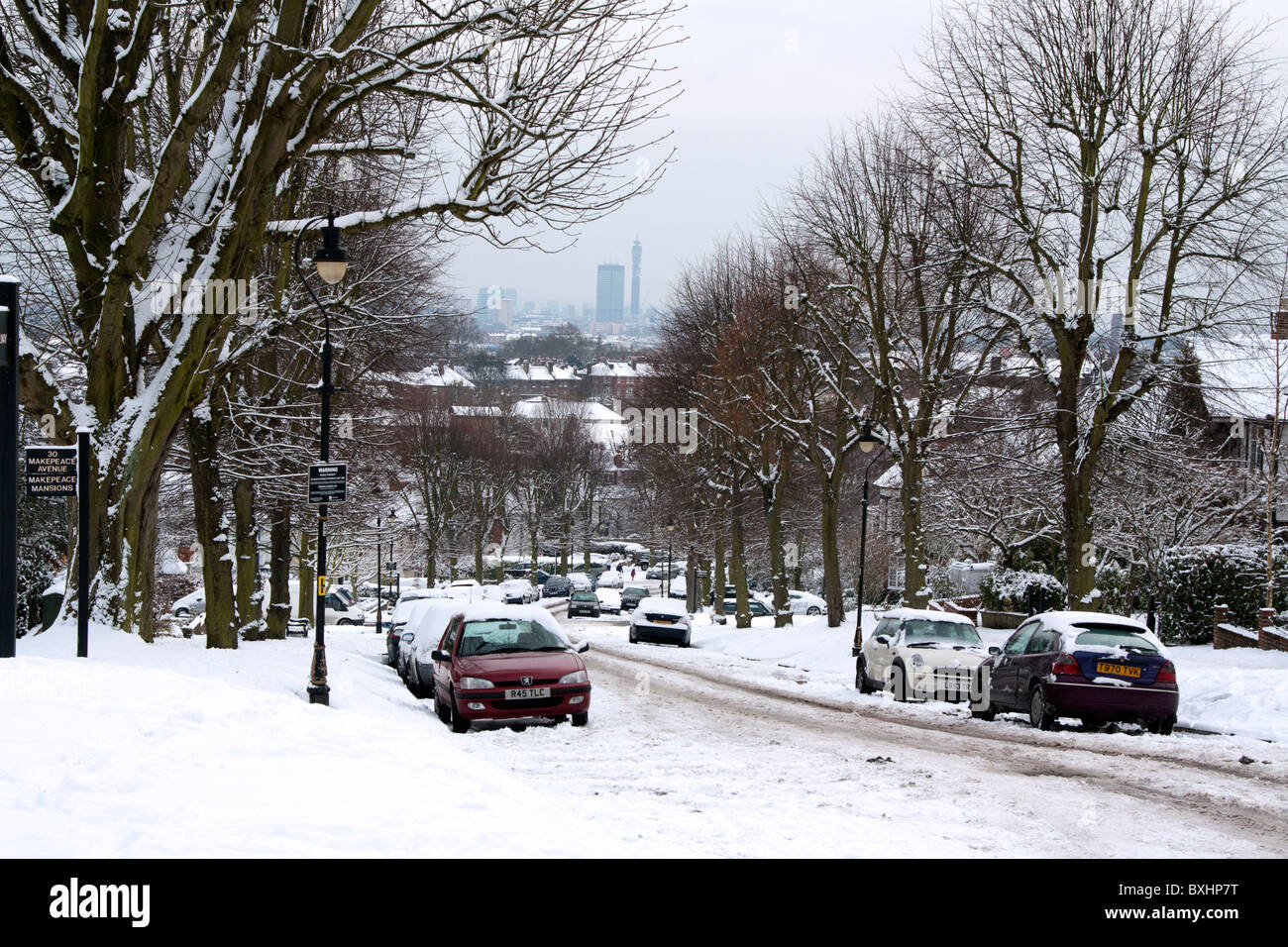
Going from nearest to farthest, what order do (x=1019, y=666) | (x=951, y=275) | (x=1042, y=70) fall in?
(x=1019, y=666) < (x=1042, y=70) < (x=951, y=275)

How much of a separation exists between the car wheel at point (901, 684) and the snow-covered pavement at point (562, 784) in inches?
152

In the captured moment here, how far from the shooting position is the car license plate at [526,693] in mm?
15977

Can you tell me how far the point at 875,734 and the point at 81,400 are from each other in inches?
427

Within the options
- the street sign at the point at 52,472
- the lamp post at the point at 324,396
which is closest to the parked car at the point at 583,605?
the lamp post at the point at 324,396

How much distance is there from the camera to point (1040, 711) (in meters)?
16.7

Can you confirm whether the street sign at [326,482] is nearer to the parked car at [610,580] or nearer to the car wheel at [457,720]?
the car wheel at [457,720]

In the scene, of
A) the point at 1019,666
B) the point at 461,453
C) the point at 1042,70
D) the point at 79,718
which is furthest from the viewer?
the point at 461,453

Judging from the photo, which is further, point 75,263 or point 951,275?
point 951,275

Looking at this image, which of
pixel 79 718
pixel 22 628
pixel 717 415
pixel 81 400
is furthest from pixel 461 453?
pixel 79 718

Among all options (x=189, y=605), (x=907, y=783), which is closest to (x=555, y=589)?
(x=189, y=605)

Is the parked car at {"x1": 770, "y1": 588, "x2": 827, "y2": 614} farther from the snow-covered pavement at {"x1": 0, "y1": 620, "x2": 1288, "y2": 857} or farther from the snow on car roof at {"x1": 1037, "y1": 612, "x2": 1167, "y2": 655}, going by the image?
the snow-covered pavement at {"x1": 0, "y1": 620, "x2": 1288, "y2": 857}

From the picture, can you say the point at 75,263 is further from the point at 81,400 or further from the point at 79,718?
the point at 79,718

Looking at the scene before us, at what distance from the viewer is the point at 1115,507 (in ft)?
120

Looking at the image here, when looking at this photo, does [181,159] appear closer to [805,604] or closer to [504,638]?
[504,638]
